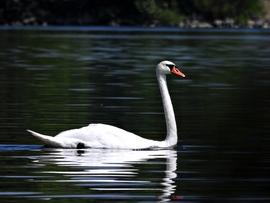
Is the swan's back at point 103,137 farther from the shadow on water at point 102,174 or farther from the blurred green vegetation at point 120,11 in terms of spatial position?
the blurred green vegetation at point 120,11

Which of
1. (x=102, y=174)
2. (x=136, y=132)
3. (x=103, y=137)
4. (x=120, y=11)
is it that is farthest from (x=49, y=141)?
(x=120, y=11)

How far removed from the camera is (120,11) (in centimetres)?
11150

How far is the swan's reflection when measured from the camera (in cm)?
1093

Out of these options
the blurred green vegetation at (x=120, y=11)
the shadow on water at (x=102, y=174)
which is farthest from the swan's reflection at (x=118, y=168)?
the blurred green vegetation at (x=120, y=11)

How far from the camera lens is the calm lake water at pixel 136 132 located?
10.8 m

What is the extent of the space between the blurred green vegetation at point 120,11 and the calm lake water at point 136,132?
71.4 meters

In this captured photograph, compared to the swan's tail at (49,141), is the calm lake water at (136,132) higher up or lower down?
lower down

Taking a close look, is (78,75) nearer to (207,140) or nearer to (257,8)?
(207,140)

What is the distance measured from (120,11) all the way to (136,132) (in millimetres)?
95974

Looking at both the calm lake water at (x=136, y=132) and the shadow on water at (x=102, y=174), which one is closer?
the shadow on water at (x=102, y=174)

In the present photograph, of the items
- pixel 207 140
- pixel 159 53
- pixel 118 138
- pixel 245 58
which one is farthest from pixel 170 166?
pixel 159 53

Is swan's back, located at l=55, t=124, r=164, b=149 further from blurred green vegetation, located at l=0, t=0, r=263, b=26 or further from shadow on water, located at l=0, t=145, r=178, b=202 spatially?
blurred green vegetation, located at l=0, t=0, r=263, b=26

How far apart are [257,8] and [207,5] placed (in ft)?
23.1

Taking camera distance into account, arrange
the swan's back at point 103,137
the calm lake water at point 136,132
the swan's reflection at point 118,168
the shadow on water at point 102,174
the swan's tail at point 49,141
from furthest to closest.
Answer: the swan's back at point 103,137 < the swan's tail at point 49,141 < the swan's reflection at point 118,168 < the calm lake water at point 136,132 < the shadow on water at point 102,174
